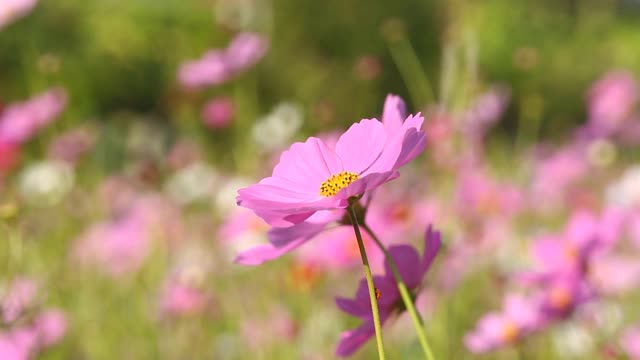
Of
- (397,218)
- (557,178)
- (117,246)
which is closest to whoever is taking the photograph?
(397,218)

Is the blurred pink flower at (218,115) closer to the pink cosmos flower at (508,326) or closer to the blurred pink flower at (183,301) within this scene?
the blurred pink flower at (183,301)

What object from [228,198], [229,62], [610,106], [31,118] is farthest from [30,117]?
[610,106]

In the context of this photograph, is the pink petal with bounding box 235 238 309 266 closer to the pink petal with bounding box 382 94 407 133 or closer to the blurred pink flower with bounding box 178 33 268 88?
the pink petal with bounding box 382 94 407 133

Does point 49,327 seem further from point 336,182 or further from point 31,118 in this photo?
point 336,182

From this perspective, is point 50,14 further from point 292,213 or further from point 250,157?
point 292,213

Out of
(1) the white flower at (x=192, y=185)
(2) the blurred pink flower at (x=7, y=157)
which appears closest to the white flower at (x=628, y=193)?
(1) the white flower at (x=192, y=185)

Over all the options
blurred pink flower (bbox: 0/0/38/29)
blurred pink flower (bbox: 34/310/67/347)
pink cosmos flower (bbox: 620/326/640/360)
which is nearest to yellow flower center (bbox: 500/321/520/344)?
pink cosmos flower (bbox: 620/326/640/360)
